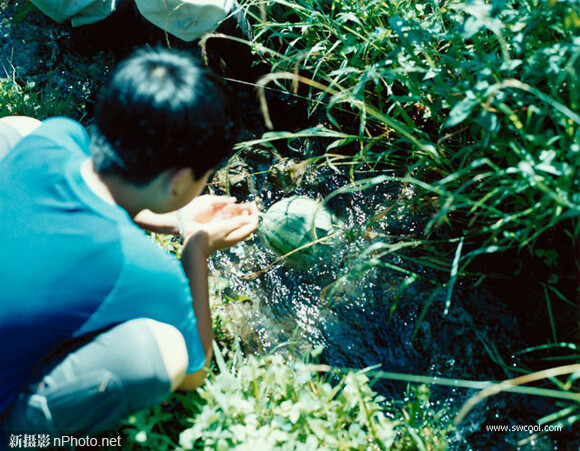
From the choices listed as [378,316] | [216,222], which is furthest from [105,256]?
[378,316]

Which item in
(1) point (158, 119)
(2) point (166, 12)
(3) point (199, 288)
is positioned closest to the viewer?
(1) point (158, 119)

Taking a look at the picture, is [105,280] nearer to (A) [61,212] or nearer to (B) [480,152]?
(A) [61,212]

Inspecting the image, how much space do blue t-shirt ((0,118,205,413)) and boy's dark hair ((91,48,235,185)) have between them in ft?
0.44

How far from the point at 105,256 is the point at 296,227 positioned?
955 millimetres

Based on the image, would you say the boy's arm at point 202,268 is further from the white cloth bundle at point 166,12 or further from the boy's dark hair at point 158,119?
the white cloth bundle at point 166,12

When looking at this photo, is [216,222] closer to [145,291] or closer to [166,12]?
[145,291]

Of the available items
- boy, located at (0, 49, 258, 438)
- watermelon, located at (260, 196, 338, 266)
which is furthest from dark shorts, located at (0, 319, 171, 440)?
watermelon, located at (260, 196, 338, 266)

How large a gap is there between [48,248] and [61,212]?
0.10m

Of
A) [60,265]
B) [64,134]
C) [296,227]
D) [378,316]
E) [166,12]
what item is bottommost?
[378,316]

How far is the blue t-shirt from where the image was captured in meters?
1.35

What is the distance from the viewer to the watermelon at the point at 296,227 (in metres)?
2.18

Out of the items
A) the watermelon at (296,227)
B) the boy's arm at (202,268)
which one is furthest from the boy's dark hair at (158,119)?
the watermelon at (296,227)

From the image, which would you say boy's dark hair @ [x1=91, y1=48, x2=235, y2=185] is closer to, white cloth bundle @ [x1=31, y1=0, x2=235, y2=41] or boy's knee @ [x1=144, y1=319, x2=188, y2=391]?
boy's knee @ [x1=144, y1=319, x2=188, y2=391]

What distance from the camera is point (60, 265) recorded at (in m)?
1.35
